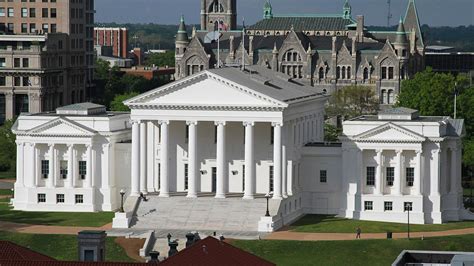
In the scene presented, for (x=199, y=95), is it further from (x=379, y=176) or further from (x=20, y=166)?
(x=20, y=166)

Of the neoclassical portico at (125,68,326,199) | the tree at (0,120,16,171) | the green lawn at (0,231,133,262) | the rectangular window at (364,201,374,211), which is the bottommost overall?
the green lawn at (0,231,133,262)

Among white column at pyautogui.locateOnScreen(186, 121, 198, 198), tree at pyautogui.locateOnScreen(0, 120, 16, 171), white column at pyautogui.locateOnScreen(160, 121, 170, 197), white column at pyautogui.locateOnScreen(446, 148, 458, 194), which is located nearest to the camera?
white column at pyautogui.locateOnScreen(186, 121, 198, 198)

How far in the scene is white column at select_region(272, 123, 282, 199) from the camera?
13838 centimetres

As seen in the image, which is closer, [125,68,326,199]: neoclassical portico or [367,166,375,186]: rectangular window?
[125,68,326,199]: neoclassical portico

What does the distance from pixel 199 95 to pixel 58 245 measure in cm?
1948

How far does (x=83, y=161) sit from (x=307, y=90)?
20.6 meters

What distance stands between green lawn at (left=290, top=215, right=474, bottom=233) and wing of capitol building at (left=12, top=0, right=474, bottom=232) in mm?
1478

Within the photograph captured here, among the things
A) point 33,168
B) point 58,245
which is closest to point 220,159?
point 33,168

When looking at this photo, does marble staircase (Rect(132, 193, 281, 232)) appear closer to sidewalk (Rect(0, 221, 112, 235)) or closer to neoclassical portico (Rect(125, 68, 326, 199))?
neoclassical portico (Rect(125, 68, 326, 199))

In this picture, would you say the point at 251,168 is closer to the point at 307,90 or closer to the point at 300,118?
the point at 300,118

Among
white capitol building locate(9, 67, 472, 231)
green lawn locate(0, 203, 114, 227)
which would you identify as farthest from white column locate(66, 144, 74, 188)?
green lawn locate(0, 203, 114, 227)

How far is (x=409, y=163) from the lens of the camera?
140 m

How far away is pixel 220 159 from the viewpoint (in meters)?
140

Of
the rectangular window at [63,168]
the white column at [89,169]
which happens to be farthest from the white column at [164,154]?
the rectangular window at [63,168]
